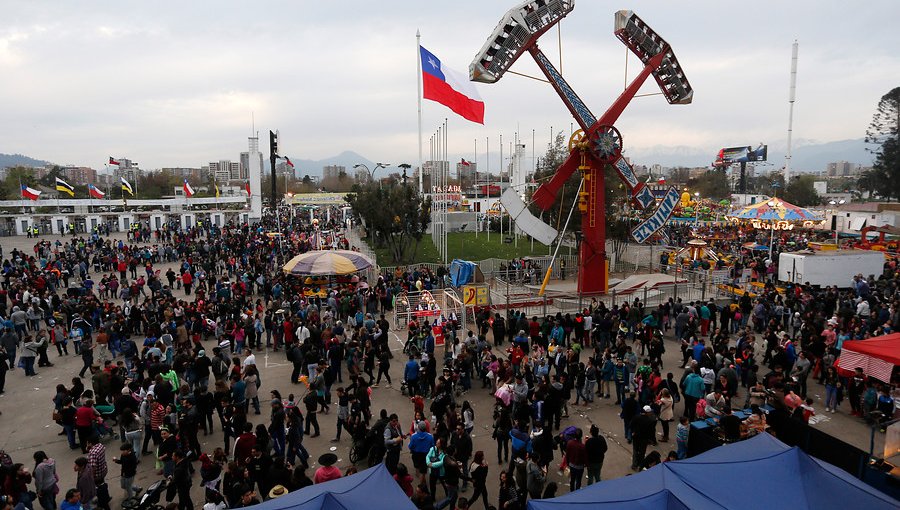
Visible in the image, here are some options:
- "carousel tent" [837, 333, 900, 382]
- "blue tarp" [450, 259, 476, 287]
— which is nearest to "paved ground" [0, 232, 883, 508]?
"carousel tent" [837, 333, 900, 382]

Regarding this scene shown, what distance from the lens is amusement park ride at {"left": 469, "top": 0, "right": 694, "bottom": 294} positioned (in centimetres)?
1805

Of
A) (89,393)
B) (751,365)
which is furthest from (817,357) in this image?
(89,393)

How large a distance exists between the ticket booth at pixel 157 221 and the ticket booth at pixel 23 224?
9410 mm

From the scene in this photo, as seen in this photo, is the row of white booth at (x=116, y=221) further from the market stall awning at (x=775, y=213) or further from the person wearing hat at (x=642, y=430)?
the person wearing hat at (x=642, y=430)

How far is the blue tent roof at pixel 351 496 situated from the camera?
5.68m

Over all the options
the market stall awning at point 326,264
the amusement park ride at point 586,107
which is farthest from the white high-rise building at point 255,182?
the amusement park ride at point 586,107

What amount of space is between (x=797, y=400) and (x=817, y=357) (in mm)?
4686

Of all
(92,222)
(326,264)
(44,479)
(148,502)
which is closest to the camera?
(148,502)

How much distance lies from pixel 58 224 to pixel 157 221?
306 inches

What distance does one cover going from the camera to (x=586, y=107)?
2009 cm

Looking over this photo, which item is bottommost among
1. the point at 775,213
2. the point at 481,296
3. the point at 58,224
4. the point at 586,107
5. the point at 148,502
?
the point at 148,502

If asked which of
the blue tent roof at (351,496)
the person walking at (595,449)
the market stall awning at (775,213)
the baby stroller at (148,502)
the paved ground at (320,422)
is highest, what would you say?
the market stall awning at (775,213)

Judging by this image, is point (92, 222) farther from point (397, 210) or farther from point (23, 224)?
point (397, 210)

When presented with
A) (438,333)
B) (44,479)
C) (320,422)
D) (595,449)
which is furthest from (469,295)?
(44,479)
